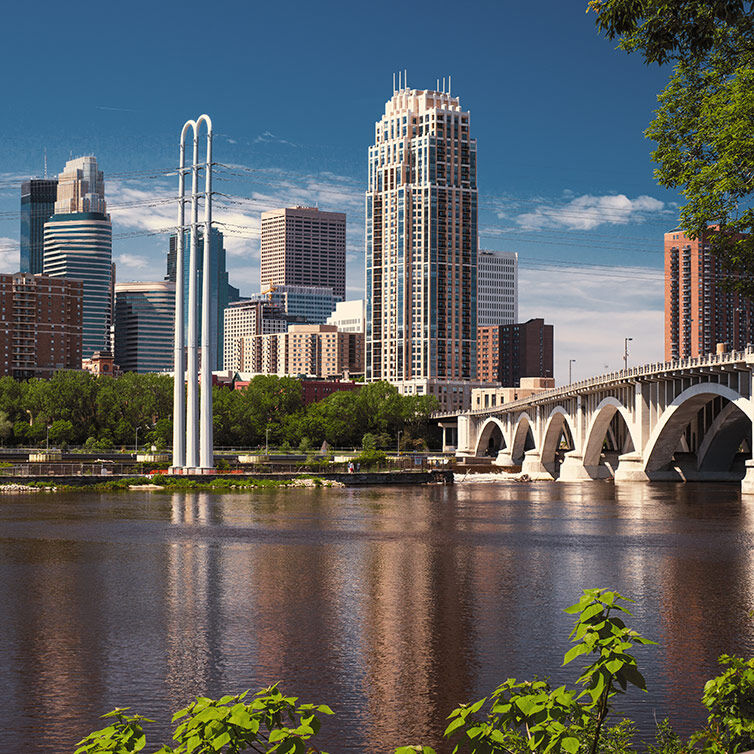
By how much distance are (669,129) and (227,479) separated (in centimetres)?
8737

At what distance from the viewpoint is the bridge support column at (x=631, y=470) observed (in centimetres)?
12425

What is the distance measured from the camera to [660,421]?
4483 inches

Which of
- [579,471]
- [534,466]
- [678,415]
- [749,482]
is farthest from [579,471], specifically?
[749,482]

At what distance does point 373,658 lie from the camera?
27.3 metres

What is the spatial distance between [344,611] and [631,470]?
9723cm

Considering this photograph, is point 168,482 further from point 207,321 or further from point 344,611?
point 344,611

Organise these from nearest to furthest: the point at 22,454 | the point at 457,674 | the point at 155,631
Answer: the point at 457,674
the point at 155,631
the point at 22,454

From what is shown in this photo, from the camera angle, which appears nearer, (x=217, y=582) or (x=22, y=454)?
(x=217, y=582)

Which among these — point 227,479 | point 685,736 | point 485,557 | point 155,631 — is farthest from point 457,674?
point 227,479

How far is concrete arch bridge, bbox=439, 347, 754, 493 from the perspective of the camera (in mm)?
101438

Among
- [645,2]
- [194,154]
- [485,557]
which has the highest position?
[194,154]

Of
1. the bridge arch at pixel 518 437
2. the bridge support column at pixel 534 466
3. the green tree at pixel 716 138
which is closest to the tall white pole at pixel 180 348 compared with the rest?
the bridge support column at pixel 534 466

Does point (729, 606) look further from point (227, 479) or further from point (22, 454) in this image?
point (22, 454)

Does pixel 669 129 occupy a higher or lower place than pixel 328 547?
higher
